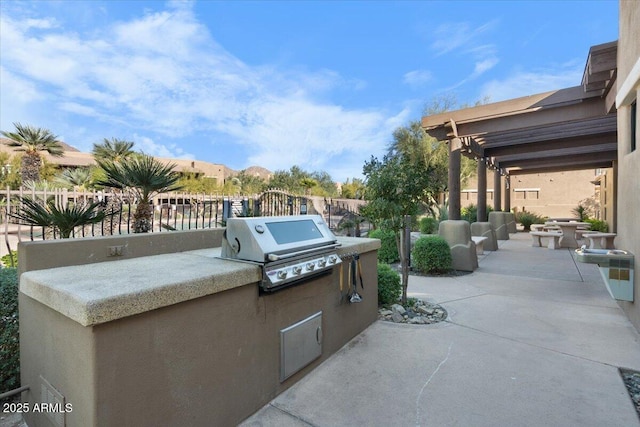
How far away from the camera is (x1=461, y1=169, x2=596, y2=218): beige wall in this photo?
21.9 meters

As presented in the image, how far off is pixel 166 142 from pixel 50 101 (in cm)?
2113

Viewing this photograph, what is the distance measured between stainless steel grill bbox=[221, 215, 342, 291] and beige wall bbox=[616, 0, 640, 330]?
12.5ft

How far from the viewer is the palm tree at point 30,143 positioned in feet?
52.1

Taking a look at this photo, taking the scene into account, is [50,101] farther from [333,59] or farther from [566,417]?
[566,417]

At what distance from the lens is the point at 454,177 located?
8.22 m

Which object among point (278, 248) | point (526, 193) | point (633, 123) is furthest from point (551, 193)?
point (278, 248)

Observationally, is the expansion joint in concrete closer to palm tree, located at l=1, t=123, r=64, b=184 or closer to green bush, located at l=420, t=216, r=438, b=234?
green bush, located at l=420, t=216, r=438, b=234

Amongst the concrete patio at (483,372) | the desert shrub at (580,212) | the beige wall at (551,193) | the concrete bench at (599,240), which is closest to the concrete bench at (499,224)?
the concrete bench at (599,240)

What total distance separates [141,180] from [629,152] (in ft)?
20.5

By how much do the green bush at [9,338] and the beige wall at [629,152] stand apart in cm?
599

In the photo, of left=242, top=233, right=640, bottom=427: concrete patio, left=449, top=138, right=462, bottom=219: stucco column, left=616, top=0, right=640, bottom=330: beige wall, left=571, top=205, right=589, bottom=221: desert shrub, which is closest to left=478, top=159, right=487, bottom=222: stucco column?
left=449, top=138, right=462, bottom=219: stucco column

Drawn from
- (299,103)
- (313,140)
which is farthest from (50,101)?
(313,140)

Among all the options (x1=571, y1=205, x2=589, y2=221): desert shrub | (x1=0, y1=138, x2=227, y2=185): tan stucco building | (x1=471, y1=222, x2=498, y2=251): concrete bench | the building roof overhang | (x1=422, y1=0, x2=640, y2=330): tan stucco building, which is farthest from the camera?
(x1=0, y1=138, x2=227, y2=185): tan stucco building

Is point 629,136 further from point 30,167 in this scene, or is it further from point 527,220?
point 30,167
